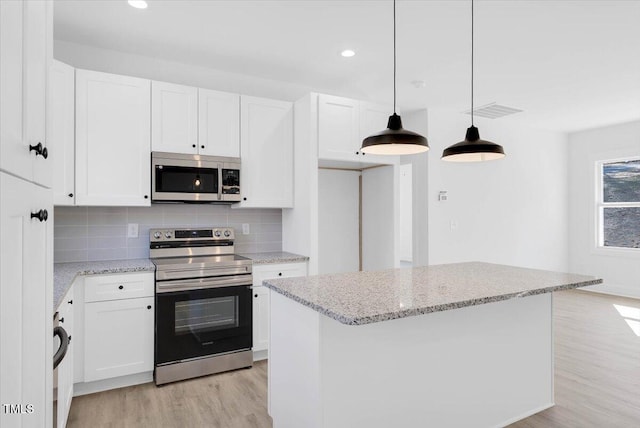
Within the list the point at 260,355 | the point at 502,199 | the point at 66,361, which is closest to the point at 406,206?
the point at 502,199

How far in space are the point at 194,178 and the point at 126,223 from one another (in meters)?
0.71

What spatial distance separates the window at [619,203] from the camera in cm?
596

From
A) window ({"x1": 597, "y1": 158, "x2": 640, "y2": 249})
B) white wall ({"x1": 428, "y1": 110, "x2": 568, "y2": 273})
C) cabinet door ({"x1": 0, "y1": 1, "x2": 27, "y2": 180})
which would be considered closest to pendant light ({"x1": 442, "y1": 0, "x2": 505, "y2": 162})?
cabinet door ({"x1": 0, "y1": 1, "x2": 27, "y2": 180})

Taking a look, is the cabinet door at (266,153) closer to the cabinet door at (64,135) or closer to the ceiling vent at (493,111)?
the cabinet door at (64,135)

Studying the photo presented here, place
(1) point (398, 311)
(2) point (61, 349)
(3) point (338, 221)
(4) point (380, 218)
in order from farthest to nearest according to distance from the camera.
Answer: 1. (3) point (338, 221)
2. (4) point (380, 218)
3. (1) point (398, 311)
4. (2) point (61, 349)

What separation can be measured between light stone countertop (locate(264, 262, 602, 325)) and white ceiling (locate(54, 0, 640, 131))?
1.82m

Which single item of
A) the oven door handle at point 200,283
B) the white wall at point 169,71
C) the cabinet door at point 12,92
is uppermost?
the white wall at point 169,71

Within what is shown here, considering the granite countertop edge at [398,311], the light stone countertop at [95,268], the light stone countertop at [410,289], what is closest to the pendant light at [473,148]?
the light stone countertop at [410,289]

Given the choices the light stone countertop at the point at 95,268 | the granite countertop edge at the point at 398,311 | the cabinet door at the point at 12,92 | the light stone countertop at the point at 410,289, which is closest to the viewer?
the cabinet door at the point at 12,92

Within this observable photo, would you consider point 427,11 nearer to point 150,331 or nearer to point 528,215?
point 150,331

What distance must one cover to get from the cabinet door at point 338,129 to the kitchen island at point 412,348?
154 centimetres

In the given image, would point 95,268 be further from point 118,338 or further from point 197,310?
point 197,310

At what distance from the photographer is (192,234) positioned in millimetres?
3492

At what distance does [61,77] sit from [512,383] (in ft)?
12.0
